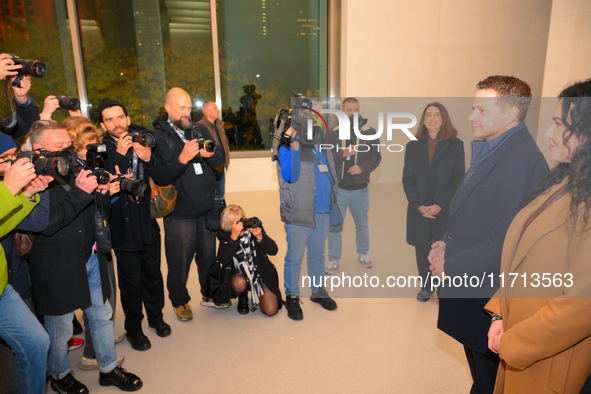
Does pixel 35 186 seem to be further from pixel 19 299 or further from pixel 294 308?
pixel 294 308

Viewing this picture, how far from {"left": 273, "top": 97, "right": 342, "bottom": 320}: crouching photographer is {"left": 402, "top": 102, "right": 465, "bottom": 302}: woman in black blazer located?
61 centimetres

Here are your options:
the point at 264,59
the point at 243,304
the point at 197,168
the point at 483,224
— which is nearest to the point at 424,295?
the point at 243,304

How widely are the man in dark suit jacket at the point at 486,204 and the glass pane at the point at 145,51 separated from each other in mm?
5627

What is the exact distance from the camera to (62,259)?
161 cm

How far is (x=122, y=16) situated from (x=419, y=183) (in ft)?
19.1

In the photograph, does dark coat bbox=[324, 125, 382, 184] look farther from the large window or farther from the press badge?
the large window

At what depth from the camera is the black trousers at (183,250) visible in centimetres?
242

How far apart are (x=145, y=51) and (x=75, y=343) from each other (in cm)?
526

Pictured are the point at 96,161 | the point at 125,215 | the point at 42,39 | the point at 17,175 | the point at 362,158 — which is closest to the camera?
the point at 17,175

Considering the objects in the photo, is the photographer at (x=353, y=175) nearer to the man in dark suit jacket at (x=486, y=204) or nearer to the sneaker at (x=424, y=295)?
the sneaker at (x=424, y=295)

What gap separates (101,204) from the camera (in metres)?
1.75

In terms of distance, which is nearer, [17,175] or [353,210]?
[17,175]

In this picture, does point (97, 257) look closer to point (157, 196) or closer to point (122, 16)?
point (157, 196)

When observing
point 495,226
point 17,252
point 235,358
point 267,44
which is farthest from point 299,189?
point 267,44
